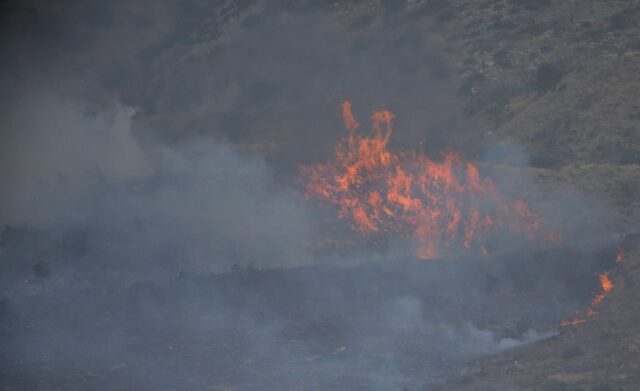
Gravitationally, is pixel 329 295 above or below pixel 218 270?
below

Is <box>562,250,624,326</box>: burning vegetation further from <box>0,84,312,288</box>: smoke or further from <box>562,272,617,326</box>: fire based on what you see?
<box>0,84,312,288</box>: smoke

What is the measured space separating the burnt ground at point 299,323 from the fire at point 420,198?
14.9 ft

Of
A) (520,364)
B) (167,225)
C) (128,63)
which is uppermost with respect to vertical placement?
(128,63)

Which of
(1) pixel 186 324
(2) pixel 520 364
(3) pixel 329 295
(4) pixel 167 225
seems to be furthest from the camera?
(4) pixel 167 225

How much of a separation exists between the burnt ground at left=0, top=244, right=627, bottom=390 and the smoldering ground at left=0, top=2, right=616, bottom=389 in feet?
0.35

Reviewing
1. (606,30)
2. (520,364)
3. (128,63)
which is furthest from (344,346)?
(128,63)

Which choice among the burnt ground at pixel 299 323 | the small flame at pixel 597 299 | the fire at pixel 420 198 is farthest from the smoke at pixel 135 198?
the small flame at pixel 597 299

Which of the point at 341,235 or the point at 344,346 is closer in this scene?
the point at 344,346

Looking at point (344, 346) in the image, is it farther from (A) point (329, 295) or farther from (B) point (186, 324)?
(B) point (186, 324)

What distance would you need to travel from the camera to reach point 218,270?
40562 millimetres

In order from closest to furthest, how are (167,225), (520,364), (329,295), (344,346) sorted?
(520,364), (344,346), (329,295), (167,225)

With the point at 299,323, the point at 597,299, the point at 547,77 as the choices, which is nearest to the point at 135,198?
the point at 299,323

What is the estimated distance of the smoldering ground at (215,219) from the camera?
29.3m

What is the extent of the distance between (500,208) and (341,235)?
10.3m
